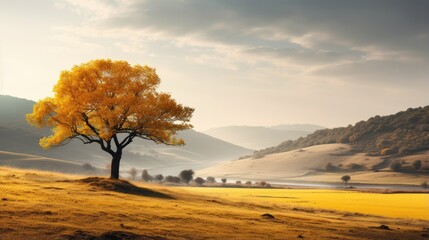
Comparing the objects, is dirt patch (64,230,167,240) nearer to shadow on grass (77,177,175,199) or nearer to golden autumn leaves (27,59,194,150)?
shadow on grass (77,177,175,199)

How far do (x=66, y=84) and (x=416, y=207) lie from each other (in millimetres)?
52433

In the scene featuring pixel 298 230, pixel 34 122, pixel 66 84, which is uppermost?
pixel 66 84

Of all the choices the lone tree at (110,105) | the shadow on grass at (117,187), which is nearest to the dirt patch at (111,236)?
the shadow on grass at (117,187)

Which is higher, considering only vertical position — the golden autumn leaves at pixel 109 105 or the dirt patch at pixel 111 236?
the golden autumn leaves at pixel 109 105

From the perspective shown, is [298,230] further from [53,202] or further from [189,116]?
[189,116]

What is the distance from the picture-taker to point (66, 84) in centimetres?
5775

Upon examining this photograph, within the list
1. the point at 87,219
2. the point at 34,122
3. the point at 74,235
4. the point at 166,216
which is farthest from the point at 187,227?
the point at 34,122

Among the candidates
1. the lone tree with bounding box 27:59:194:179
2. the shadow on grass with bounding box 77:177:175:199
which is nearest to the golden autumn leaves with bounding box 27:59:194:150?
the lone tree with bounding box 27:59:194:179

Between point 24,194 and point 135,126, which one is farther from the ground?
point 135,126

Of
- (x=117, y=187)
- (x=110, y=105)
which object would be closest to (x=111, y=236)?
(x=117, y=187)

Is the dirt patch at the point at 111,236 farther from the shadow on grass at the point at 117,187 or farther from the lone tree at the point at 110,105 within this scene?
the lone tree at the point at 110,105

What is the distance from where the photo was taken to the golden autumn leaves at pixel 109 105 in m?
57.2

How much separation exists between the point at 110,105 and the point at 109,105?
204mm

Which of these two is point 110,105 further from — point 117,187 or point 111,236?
point 111,236
